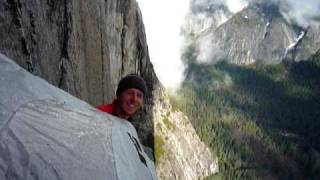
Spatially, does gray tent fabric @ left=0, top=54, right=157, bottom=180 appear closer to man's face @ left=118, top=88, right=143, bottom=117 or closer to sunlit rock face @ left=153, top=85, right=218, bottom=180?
man's face @ left=118, top=88, right=143, bottom=117

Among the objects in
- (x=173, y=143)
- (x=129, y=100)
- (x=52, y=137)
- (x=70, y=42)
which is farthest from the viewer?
(x=173, y=143)

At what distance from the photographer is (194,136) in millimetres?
104000

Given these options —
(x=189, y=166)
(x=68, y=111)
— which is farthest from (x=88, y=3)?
(x=189, y=166)

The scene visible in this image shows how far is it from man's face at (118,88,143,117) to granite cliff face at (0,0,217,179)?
3743mm

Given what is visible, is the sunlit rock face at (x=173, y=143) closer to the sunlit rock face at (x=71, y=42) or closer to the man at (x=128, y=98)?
the sunlit rock face at (x=71, y=42)

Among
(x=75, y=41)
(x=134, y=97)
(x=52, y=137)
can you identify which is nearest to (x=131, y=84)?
(x=134, y=97)

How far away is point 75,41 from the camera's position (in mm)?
19156

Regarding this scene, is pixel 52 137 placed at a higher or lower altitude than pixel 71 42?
higher

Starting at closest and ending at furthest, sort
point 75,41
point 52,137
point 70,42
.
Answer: point 52,137 < point 70,42 < point 75,41

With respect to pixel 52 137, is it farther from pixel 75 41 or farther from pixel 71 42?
pixel 75 41

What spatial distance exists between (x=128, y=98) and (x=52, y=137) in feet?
10.8

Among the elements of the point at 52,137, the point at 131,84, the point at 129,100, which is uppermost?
the point at 52,137

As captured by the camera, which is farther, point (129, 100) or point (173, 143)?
point (173, 143)

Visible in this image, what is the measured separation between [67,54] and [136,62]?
63.4ft
